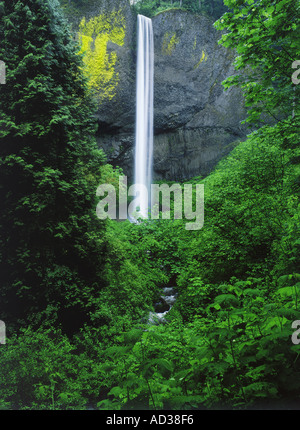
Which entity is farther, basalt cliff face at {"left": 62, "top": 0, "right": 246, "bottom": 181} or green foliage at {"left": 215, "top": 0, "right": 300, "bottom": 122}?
basalt cliff face at {"left": 62, "top": 0, "right": 246, "bottom": 181}

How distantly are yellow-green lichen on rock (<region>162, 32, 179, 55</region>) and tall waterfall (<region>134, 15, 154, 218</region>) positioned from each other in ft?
4.27

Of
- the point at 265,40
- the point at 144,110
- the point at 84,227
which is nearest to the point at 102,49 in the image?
the point at 144,110

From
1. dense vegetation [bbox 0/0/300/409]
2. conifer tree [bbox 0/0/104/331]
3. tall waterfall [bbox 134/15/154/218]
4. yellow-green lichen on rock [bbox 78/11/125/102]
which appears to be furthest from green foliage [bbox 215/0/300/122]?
tall waterfall [bbox 134/15/154/218]

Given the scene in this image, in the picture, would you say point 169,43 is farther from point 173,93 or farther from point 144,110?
point 144,110

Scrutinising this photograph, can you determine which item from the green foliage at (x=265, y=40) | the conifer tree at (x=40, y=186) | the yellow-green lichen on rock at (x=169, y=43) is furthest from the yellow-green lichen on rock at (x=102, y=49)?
the green foliage at (x=265, y=40)

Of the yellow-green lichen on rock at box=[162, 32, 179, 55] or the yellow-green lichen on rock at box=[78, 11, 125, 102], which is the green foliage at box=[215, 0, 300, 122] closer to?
the yellow-green lichen on rock at box=[78, 11, 125, 102]

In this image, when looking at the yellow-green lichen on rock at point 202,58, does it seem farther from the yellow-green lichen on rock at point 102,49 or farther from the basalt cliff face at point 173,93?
the yellow-green lichen on rock at point 102,49

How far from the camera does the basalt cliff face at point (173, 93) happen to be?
2420 cm

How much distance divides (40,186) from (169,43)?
26.5 m

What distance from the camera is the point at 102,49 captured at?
2358 centimetres

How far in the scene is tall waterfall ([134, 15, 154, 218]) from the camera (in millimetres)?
26797

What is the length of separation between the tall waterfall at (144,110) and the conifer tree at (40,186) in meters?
19.2

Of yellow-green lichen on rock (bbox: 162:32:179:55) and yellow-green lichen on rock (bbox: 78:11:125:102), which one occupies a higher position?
yellow-green lichen on rock (bbox: 162:32:179:55)
